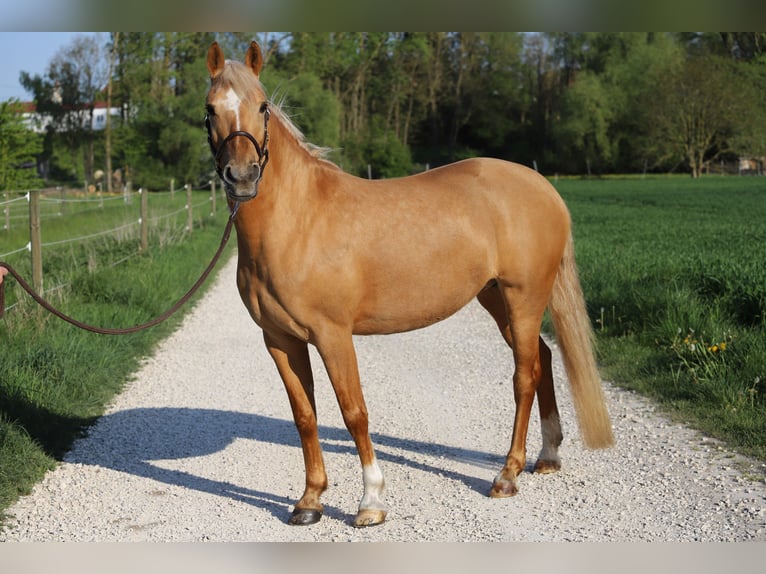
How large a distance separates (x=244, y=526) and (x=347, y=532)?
53cm

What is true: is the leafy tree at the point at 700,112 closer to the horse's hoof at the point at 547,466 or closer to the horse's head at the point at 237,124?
the horse's hoof at the point at 547,466

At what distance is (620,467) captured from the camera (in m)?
4.73

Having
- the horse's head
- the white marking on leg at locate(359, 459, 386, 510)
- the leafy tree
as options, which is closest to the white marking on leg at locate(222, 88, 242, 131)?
the horse's head

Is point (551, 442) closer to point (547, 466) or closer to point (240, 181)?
point (547, 466)

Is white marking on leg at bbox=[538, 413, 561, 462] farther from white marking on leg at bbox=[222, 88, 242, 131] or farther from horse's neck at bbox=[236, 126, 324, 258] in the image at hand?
white marking on leg at bbox=[222, 88, 242, 131]

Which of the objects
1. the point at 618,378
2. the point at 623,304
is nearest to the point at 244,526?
the point at 618,378

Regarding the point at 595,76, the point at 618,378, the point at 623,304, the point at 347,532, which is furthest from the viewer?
the point at 595,76

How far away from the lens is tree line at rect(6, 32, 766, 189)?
4572 centimetres

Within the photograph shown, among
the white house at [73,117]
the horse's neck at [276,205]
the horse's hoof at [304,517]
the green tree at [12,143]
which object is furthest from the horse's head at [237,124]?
the white house at [73,117]

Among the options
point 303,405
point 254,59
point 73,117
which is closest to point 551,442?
point 303,405

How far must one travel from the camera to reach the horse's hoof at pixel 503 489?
4379mm

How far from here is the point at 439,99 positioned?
58.0 m

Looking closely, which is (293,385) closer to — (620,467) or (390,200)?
(390,200)

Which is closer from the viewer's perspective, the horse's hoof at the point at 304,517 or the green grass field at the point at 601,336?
the horse's hoof at the point at 304,517
